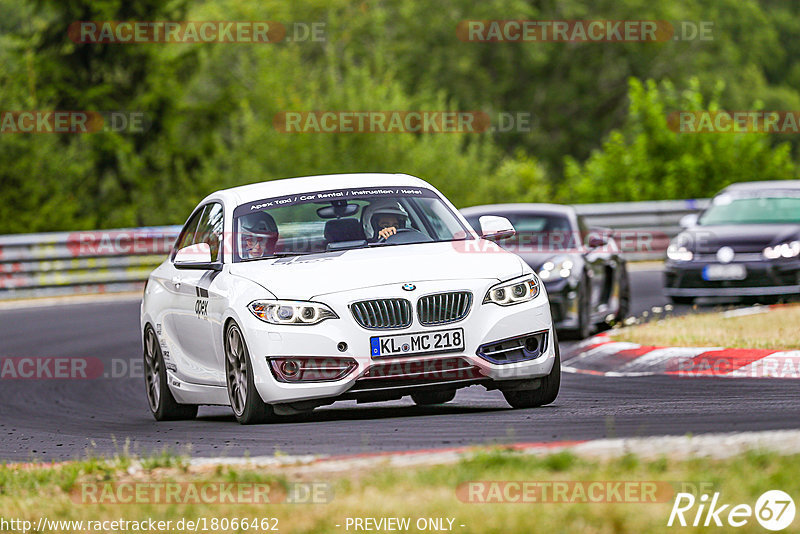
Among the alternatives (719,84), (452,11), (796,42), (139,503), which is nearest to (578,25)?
(452,11)

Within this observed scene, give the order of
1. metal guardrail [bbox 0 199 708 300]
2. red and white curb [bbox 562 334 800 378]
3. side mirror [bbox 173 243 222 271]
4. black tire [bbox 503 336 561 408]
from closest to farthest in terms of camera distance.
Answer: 1. black tire [bbox 503 336 561 408]
2. side mirror [bbox 173 243 222 271]
3. red and white curb [bbox 562 334 800 378]
4. metal guardrail [bbox 0 199 708 300]

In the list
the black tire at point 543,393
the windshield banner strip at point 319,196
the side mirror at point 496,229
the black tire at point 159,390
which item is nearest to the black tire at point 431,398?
the black tire at point 543,393

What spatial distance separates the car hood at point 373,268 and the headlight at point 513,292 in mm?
61

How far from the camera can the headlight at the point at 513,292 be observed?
9.52 meters

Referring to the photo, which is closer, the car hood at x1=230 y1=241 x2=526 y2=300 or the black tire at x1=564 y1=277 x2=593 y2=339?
the car hood at x1=230 y1=241 x2=526 y2=300

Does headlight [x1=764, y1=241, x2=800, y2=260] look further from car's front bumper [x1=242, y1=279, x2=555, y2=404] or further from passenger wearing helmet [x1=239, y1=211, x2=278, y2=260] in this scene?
car's front bumper [x1=242, y1=279, x2=555, y2=404]

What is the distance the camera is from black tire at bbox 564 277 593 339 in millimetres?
16219

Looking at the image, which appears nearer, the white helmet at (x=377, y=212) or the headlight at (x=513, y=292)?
the headlight at (x=513, y=292)

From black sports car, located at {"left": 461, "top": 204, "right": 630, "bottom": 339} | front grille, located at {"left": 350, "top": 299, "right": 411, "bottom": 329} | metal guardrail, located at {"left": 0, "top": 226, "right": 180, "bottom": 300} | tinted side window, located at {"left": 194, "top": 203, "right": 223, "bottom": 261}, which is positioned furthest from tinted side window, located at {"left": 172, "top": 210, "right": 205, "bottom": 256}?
metal guardrail, located at {"left": 0, "top": 226, "right": 180, "bottom": 300}

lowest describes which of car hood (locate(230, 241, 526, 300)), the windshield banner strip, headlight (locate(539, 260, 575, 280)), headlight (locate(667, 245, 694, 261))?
headlight (locate(667, 245, 694, 261))

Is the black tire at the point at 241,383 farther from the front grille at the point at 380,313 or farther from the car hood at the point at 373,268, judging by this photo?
the front grille at the point at 380,313

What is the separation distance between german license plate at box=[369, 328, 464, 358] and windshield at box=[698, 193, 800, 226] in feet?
38.4

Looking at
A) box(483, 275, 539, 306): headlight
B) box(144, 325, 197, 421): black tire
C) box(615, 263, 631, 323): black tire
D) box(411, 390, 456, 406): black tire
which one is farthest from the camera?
box(615, 263, 631, 323): black tire

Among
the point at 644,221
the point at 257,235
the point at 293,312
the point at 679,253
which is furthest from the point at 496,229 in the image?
the point at 644,221
